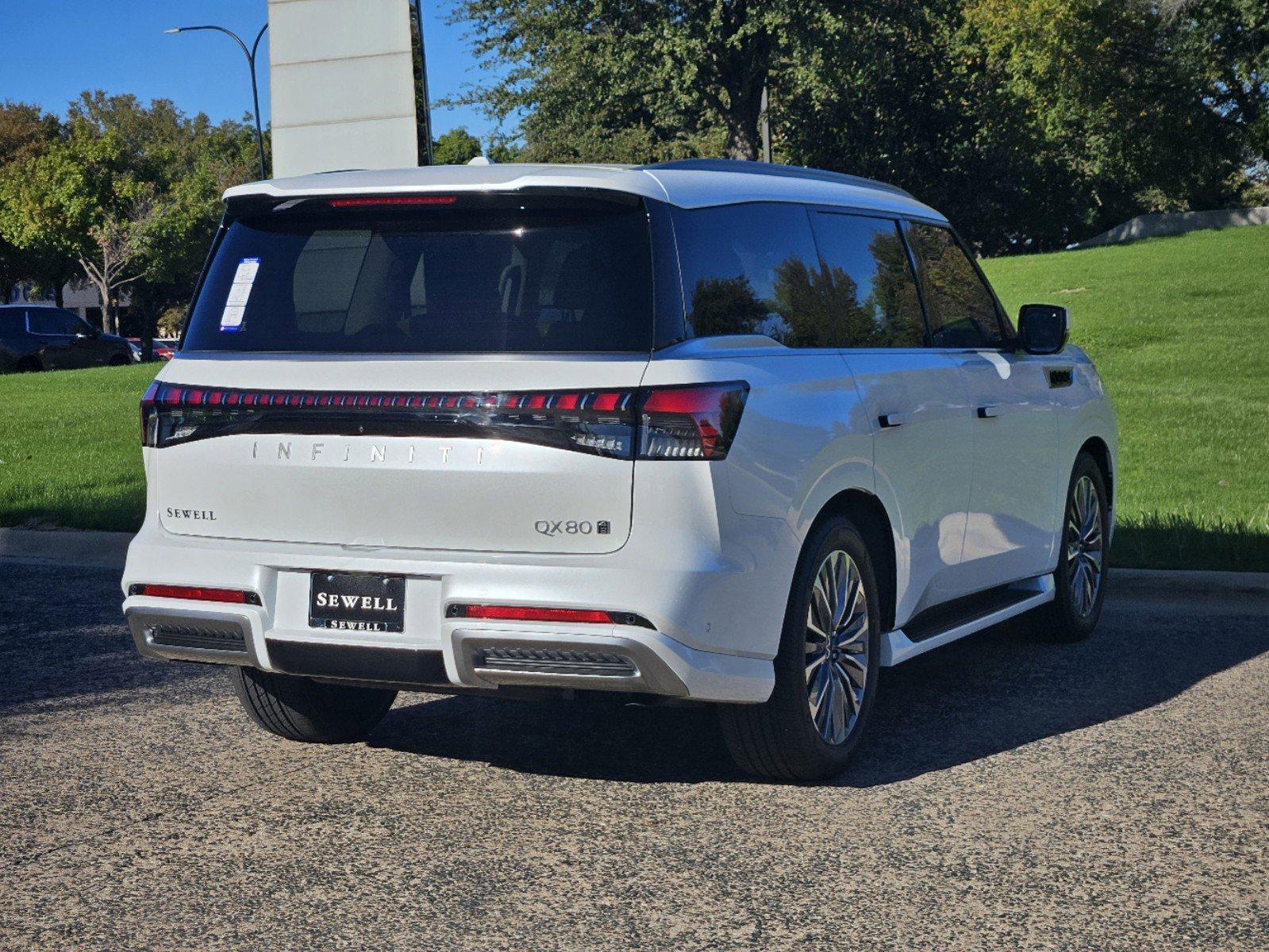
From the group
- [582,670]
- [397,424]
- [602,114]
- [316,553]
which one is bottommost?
[582,670]

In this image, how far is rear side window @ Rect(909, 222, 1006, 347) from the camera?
6508 mm

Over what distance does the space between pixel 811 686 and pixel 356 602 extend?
4.80 ft

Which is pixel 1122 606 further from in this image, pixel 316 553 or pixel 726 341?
pixel 316 553

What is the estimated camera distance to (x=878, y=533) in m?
5.64

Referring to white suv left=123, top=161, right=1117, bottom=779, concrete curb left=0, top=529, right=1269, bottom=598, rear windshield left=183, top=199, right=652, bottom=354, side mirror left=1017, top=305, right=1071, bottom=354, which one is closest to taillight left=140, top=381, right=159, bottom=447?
white suv left=123, top=161, right=1117, bottom=779

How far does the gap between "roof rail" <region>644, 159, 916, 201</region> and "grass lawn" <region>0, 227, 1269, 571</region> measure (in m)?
4.00

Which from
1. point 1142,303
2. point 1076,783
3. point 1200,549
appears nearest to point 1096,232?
point 1142,303

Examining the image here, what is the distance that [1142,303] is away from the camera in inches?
1142

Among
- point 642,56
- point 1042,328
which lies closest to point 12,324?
point 642,56

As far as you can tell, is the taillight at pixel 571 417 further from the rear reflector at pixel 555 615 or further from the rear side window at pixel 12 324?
the rear side window at pixel 12 324

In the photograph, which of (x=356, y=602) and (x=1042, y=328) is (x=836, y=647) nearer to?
(x=356, y=602)

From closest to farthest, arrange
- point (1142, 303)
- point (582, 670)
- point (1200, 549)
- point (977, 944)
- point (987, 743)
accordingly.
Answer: point (977, 944) < point (582, 670) < point (987, 743) < point (1200, 549) < point (1142, 303)

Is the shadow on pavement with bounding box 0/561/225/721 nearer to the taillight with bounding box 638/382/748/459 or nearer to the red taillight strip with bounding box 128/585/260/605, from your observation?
the red taillight strip with bounding box 128/585/260/605

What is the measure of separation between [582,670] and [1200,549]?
20.4 feet
